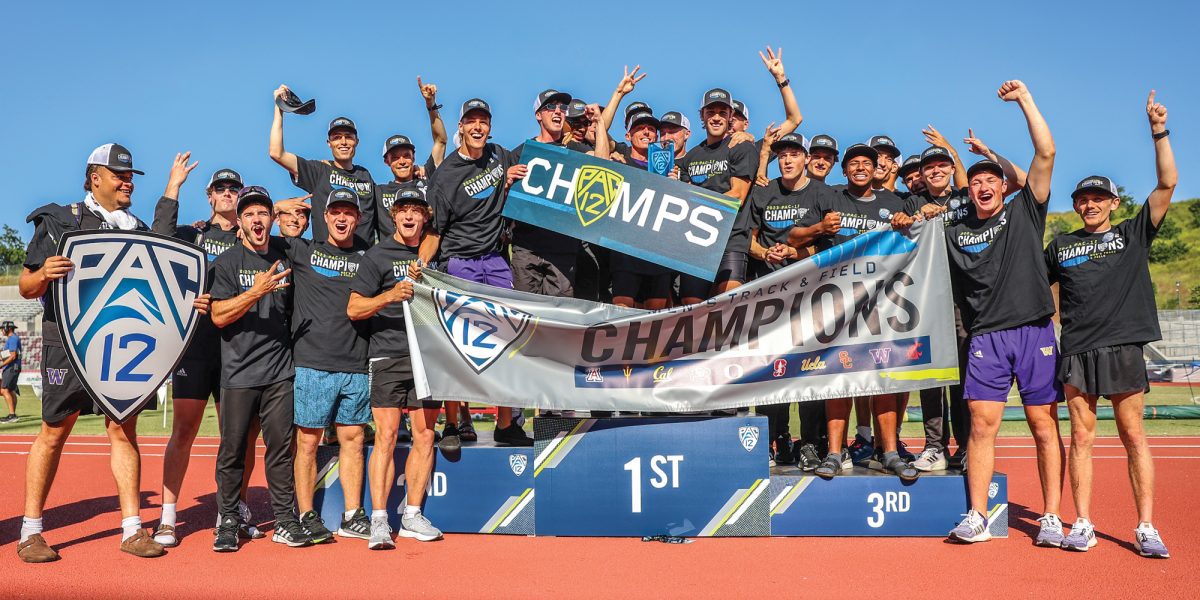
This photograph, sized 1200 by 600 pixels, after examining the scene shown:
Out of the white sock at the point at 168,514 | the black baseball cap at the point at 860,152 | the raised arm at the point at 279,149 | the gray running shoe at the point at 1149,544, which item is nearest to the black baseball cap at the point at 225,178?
the raised arm at the point at 279,149

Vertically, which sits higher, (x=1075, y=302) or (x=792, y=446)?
(x=1075, y=302)

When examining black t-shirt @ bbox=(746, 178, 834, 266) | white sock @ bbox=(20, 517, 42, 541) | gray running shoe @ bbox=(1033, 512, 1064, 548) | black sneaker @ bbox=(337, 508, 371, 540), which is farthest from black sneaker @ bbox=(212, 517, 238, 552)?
gray running shoe @ bbox=(1033, 512, 1064, 548)

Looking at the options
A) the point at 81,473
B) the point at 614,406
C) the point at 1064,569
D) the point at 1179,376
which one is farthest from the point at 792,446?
the point at 1179,376

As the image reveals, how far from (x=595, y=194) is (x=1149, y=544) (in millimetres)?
4715

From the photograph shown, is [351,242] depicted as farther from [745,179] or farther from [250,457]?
[745,179]

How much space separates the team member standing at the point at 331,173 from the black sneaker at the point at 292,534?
2.55 m

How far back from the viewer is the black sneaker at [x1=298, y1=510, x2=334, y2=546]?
654 centimetres

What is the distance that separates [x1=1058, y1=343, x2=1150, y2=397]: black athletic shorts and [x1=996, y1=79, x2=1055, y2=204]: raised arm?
1.15 meters

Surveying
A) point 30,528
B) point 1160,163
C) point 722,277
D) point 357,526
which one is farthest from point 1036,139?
point 30,528

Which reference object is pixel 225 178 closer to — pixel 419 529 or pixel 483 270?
pixel 483 270

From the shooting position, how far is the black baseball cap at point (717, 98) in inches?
312

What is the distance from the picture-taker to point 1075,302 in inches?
250

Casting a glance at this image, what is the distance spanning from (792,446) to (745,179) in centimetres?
247

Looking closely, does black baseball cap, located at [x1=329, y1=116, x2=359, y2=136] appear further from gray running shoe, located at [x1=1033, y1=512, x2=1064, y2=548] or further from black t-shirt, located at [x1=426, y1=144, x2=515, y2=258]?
gray running shoe, located at [x1=1033, y1=512, x2=1064, y2=548]
